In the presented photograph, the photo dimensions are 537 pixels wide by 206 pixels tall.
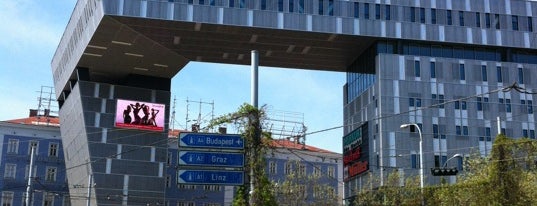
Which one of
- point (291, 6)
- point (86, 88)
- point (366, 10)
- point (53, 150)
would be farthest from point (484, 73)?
point (53, 150)

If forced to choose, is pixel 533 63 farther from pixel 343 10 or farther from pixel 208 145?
pixel 208 145

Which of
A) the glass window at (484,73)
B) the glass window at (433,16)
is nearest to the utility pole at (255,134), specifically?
the glass window at (433,16)

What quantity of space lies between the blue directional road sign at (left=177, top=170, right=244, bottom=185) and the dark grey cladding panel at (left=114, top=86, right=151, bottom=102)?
173ft

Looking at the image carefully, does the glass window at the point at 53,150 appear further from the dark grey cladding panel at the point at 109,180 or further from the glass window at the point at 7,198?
the dark grey cladding panel at the point at 109,180

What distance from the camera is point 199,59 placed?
7144 cm

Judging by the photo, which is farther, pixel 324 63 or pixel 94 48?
pixel 324 63

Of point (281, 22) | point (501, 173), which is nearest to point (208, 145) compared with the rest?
point (501, 173)

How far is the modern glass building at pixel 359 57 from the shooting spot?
6162 centimetres

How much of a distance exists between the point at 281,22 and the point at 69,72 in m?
26.6

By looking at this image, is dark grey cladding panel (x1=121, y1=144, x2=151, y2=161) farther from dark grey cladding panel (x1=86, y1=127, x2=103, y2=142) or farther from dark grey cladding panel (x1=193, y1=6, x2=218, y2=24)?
dark grey cladding panel (x1=193, y1=6, x2=218, y2=24)

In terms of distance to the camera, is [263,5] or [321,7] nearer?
[263,5]

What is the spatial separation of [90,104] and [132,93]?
444 cm

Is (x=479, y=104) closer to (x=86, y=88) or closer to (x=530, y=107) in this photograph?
(x=530, y=107)

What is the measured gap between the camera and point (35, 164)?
82625mm
